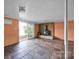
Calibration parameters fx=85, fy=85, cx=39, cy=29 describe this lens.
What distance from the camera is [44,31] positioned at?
39.0 feet

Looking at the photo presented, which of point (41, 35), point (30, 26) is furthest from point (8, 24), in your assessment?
point (41, 35)

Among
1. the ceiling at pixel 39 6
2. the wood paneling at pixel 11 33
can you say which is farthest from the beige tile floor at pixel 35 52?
the ceiling at pixel 39 6

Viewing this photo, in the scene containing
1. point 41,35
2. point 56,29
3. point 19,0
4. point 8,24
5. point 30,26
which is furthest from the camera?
point 41,35

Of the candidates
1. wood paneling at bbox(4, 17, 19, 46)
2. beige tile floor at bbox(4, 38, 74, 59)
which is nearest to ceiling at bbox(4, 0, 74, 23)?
wood paneling at bbox(4, 17, 19, 46)

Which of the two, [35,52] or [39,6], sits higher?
[39,6]

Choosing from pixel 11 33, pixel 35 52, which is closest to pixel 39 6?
pixel 35 52

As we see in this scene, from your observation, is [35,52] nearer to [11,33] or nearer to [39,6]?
[39,6]

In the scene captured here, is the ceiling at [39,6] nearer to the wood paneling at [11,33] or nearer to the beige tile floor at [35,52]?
the wood paneling at [11,33]

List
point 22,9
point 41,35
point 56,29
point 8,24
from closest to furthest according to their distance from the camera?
point 22,9 < point 8,24 < point 56,29 < point 41,35

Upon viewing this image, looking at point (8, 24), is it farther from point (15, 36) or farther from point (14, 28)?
point (15, 36)

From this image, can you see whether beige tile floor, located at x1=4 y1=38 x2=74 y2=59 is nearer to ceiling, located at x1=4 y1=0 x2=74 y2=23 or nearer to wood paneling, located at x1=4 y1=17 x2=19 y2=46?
wood paneling, located at x1=4 y1=17 x2=19 y2=46

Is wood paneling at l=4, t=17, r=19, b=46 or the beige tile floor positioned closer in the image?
the beige tile floor
